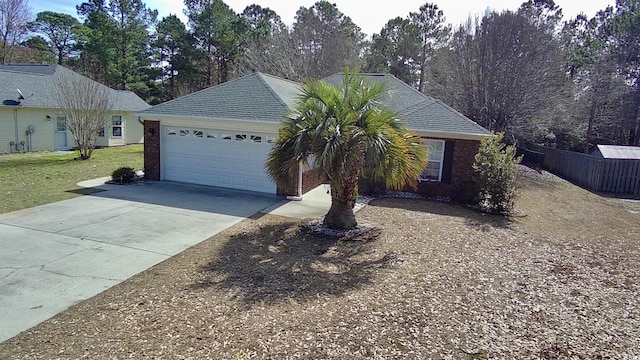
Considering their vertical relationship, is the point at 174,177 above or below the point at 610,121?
below

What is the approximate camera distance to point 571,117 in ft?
75.7

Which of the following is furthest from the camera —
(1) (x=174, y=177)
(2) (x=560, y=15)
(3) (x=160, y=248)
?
(2) (x=560, y=15)

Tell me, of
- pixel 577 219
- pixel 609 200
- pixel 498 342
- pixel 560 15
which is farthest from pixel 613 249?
pixel 560 15

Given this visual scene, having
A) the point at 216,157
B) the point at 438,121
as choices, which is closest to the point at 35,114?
the point at 216,157

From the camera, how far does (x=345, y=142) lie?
305 inches

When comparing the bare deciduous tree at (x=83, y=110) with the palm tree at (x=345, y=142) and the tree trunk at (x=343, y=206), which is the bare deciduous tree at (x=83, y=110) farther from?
the tree trunk at (x=343, y=206)

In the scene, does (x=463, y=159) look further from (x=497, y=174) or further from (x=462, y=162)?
(x=497, y=174)

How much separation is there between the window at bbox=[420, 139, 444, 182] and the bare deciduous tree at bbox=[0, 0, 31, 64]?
3734cm

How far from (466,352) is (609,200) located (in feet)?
49.1

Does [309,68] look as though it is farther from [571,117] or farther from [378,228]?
[378,228]

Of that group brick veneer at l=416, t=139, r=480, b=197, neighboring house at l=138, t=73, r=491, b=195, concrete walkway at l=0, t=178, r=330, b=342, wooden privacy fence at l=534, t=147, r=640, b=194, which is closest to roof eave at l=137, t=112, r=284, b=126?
neighboring house at l=138, t=73, r=491, b=195

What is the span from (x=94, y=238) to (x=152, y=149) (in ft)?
21.8

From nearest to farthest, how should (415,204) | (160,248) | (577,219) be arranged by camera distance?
1. (160,248)
2. (577,219)
3. (415,204)

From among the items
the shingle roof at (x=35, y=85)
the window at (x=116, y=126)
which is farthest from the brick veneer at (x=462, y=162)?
the window at (x=116, y=126)
